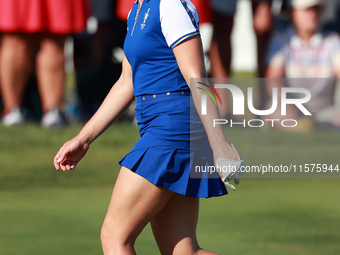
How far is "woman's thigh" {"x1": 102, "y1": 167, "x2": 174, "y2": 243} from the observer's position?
2.20 meters

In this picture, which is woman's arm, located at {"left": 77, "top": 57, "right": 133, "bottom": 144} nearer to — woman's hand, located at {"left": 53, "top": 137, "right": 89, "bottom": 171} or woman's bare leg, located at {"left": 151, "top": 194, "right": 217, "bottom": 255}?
woman's hand, located at {"left": 53, "top": 137, "right": 89, "bottom": 171}

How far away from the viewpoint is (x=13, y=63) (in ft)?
21.4

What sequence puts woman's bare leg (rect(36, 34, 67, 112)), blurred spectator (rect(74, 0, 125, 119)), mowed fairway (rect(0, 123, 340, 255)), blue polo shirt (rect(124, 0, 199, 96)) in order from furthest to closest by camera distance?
blurred spectator (rect(74, 0, 125, 119))
woman's bare leg (rect(36, 34, 67, 112))
mowed fairway (rect(0, 123, 340, 255))
blue polo shirt (rect(124, 0, 199, 96))

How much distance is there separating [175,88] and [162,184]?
37cm

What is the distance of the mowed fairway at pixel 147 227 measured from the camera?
380cm

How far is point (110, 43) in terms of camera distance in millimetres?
7816

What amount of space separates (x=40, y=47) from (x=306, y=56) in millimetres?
3456

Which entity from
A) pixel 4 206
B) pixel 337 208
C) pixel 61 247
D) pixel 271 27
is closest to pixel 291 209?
pixel 337 208

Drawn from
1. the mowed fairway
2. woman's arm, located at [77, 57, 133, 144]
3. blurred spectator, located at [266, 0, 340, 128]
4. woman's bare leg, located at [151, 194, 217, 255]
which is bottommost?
the mowed fairway

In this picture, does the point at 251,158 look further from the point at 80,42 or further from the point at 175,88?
the point at 175,88

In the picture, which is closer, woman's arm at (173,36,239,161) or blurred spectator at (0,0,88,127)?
woman's arm at (173,36,239,161)

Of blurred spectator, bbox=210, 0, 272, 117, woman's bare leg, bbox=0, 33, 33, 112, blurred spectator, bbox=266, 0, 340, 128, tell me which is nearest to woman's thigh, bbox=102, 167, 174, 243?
woman's bare leg, bbox=0, 33, 33, 112

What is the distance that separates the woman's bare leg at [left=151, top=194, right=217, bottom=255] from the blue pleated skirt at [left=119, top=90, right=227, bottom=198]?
0.52 ft

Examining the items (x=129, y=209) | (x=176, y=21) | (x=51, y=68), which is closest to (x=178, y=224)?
(x=129, y=209)
